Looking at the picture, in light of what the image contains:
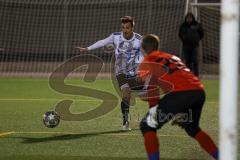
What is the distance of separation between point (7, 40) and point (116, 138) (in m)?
16.4

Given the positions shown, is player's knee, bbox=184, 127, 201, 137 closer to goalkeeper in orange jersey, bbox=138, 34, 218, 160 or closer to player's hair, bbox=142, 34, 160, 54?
goalkeeper in orange jersey, bbox=138, 34, 218, 160

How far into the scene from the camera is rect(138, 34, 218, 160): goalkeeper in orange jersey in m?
6.19

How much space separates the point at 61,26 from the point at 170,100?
62.1 ft

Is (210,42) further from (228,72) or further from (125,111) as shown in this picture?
(228,72)

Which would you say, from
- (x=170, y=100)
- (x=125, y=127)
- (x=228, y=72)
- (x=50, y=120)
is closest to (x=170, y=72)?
(x=170, y=100)

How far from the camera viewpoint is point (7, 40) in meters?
24.3

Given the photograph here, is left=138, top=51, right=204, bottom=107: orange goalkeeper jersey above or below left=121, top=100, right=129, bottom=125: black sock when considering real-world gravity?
above

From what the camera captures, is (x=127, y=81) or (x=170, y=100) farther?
(x=127, y=81)

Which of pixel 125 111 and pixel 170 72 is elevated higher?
pixel 170 72

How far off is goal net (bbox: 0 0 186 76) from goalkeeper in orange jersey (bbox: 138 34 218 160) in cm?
1629

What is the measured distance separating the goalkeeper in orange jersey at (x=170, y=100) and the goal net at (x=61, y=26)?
16.3 metres

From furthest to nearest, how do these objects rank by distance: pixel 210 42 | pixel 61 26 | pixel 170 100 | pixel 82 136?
pixel 61 26, pixel 210 42, pixel 82 136, pixel 170 100

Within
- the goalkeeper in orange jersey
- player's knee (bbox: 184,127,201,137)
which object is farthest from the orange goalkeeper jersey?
player's knee (bbox: 184,127,201,137)

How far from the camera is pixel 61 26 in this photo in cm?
2467
